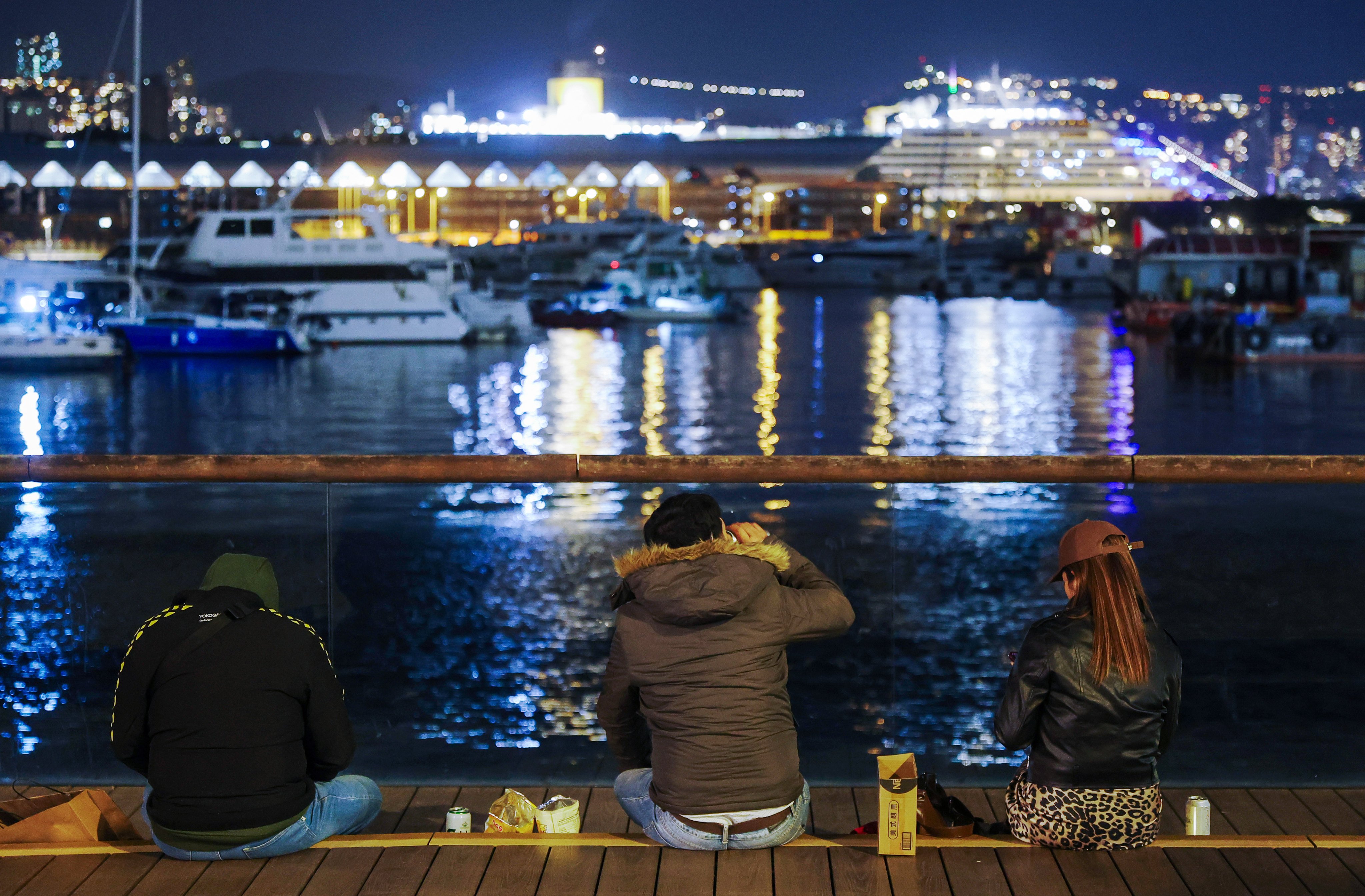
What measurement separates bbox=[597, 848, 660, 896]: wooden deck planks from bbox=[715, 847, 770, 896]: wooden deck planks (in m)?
0.03

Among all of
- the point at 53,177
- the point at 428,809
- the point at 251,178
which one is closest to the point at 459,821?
the point at 428,809

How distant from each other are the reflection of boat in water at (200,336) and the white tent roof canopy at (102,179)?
7462cm

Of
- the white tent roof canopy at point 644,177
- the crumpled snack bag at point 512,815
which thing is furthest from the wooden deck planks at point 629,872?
the white tent roof canopy at point 644,177

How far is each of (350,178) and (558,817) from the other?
4129 inches

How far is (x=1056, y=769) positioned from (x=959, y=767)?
0.96 meters

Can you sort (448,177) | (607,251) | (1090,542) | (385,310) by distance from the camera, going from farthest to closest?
(448,177)
(607,251)
(385,310)
(1090,542)

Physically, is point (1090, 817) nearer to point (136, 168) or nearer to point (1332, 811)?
point (1332, 811)

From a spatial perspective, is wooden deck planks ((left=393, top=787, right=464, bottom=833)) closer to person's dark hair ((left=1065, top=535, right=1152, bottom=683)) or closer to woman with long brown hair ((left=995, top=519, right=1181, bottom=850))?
woman with long brown hair ((left=995, top=519, right=1181, bottom=850))

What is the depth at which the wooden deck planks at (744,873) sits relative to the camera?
285 centimetres

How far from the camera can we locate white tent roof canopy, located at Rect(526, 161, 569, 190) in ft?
344

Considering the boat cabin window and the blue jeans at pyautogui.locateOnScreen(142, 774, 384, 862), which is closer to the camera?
the blue jeans at pyautogui.locateOnScreen(142, 774, 384, 862)

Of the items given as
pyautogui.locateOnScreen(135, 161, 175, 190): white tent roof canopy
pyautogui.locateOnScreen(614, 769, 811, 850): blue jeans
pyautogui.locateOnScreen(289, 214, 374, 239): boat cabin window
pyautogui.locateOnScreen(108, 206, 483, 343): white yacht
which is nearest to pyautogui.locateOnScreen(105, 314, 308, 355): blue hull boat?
pyautogui.locateOnScreen(108, 206, 483, 343): white yacht

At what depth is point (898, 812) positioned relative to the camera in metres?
3.02

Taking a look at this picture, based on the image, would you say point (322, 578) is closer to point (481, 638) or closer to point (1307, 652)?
point (481, 638)
